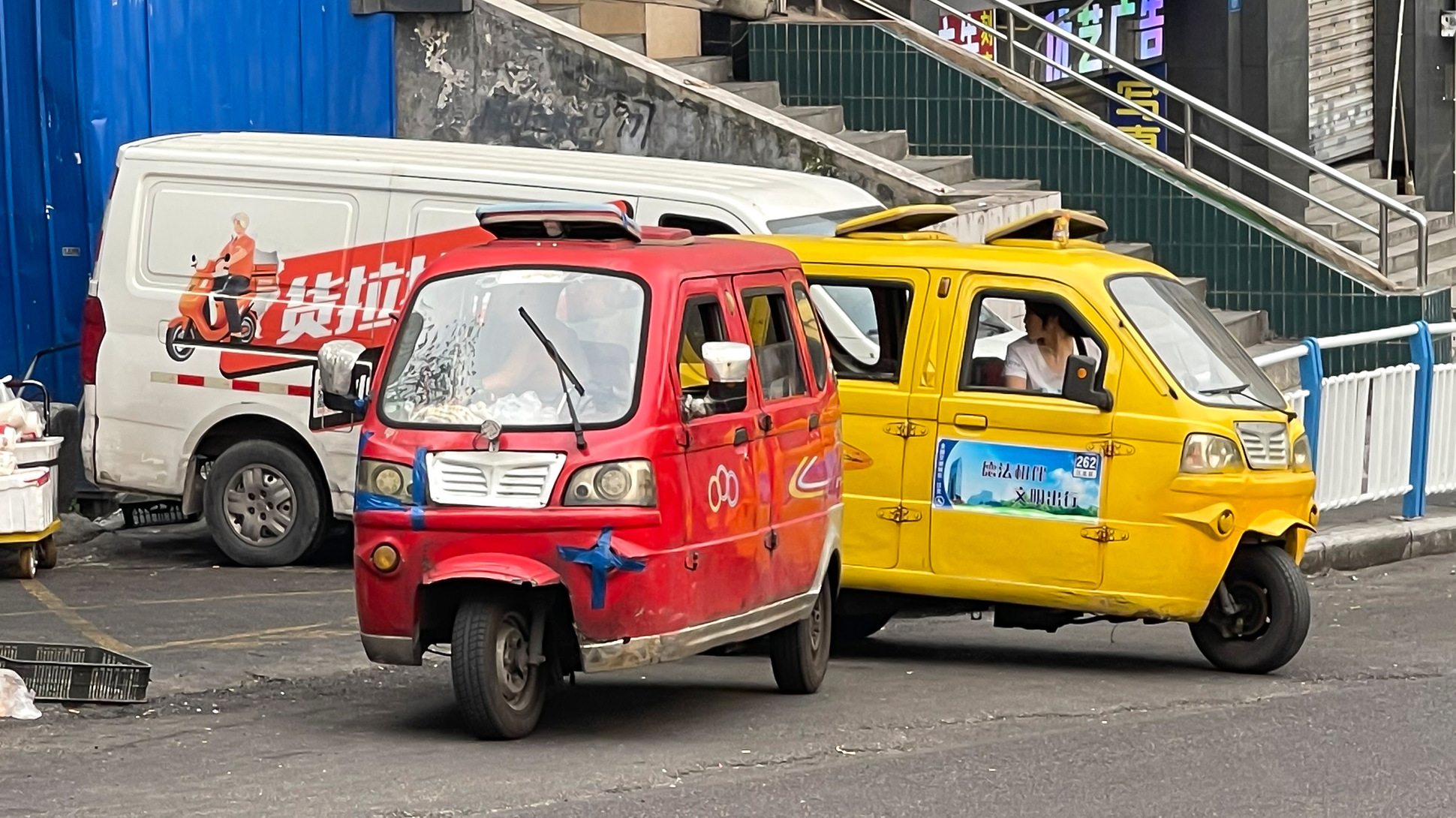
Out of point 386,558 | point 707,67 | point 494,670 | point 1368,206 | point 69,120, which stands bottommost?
point 494,670

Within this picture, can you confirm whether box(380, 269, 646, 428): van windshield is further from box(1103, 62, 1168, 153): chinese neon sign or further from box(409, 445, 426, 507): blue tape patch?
box(1103, 62, 1168, 153): chinese neon sign

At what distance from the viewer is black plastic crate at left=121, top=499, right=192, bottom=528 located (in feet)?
43.4

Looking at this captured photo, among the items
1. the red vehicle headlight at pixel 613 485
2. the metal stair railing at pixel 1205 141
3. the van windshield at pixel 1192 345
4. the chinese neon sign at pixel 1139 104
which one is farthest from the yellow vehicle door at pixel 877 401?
the chinese neon sign at pixel 1139 104

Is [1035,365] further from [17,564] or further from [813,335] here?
[17,564]

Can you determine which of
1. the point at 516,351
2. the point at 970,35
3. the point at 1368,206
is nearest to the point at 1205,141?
the point at 970,35

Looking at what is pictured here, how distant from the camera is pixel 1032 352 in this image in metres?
9.44

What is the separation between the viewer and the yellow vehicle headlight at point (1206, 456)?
903 centimetres

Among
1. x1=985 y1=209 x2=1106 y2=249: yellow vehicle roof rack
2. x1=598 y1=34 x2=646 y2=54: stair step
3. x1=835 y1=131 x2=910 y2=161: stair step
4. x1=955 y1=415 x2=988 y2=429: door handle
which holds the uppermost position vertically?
x1=598 y1=34 x2=646 y2=54: stair step

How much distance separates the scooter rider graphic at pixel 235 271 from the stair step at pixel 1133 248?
25.0 ft

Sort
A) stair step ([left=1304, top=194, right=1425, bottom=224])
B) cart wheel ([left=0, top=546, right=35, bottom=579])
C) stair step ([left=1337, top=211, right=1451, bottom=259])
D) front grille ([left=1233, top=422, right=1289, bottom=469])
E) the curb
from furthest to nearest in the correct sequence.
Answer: stair step ([left=1304, top=194, right=1425, bottom=224]) → stair step ([left=1337, top=211, right=1451, bottom=259]) → the curb → cart wheel ([left=0, top=546, right=35, bottom=579]) → front grille ([left=1233, top=422, right=1289, bottom=469])

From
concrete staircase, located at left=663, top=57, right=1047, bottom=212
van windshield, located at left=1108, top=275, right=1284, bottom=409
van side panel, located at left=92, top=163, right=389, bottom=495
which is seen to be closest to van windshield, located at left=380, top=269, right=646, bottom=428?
van windshield, located at left=1108, top=275, right=1284, bottom=409

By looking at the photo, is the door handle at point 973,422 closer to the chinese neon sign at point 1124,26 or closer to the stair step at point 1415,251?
the stair step at point 1415,251

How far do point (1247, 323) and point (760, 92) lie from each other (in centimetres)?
433

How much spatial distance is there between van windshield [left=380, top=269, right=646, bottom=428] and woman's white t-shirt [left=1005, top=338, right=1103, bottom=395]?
Result: 2242mm
